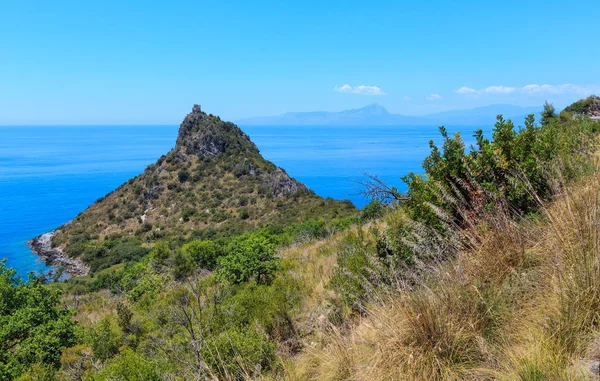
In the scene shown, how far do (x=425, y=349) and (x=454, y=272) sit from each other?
2.40 feet

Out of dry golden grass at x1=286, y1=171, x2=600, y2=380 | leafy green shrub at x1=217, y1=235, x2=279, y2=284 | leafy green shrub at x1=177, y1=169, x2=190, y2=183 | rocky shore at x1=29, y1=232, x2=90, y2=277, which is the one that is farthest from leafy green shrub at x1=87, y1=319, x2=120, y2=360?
leafy green shrub at x1=177, y1=169, x2=190, y2=183

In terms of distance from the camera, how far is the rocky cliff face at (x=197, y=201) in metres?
52.4

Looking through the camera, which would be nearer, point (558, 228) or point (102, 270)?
point (558, 228)

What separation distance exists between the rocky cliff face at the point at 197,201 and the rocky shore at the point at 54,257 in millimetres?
1056

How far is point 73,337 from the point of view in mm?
10234

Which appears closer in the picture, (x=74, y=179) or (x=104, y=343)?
(x=104, y=343)

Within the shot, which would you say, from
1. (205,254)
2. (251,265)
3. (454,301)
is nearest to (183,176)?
(205,254)

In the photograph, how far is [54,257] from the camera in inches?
2207

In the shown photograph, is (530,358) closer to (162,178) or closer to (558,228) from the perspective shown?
(558,228)

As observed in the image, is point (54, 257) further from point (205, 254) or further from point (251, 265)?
point (251, 265)

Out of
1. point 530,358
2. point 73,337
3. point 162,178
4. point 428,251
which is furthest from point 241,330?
point 162,178

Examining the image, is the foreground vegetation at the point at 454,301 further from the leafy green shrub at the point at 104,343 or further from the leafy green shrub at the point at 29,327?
the leafy green shrub at the point at 29,327

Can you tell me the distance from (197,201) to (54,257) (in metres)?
22.7

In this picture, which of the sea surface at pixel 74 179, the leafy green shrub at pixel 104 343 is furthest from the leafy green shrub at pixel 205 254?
the sea surface at pixel 74 179
